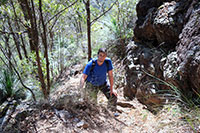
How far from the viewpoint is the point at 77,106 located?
2.81m

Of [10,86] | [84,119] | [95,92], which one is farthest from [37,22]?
[84,119]

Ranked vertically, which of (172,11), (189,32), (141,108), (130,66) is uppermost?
(172,11)

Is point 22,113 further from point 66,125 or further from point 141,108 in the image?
point 141,108

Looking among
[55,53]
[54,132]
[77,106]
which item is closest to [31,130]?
[54,132]

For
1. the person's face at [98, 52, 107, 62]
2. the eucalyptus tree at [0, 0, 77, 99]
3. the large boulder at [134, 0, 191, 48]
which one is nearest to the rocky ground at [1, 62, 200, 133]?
the eucalyptus tree at [0, 0, 77, 99]

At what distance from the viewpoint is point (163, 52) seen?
3.29m

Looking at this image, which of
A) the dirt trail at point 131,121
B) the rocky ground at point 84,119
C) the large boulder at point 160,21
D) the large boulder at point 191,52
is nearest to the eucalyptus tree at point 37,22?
the rocky ground at point 84,119

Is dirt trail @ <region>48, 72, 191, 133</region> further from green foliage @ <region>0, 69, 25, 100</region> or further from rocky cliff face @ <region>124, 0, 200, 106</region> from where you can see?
green foliage @ <region>0, 69, 25, 100</region>

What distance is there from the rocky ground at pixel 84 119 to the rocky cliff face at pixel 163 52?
440mm

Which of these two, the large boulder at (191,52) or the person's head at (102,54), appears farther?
the person's head at (102,54)

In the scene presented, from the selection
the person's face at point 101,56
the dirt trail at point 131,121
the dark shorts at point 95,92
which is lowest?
the dirt trail at point 131,121

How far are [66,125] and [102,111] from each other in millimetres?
856

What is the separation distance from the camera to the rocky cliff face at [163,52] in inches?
96.0

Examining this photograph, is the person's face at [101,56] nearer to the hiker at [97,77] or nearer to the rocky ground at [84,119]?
the hiker at [97,77]
